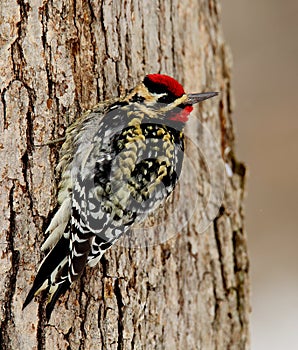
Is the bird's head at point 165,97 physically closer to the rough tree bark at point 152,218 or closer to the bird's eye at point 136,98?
the bird's eye at point 136,98

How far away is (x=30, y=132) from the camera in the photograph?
2.74m

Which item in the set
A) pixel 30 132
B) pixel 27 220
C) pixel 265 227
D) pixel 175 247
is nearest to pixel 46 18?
pixel 30 132

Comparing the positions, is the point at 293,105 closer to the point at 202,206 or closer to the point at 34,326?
the point at 202,206

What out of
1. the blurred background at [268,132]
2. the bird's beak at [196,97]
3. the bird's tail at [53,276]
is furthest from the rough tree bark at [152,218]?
the blurred background at [268,132]

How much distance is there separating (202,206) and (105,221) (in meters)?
0.90

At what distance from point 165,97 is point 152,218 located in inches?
24.0

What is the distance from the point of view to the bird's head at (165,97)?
286 centimetres

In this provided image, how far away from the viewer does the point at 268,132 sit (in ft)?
22.4

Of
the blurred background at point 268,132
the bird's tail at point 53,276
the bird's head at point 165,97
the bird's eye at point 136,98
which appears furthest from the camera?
the blurred background at point 268,132

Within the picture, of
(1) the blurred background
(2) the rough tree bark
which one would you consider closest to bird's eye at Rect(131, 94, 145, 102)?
(2) the rough tree bark

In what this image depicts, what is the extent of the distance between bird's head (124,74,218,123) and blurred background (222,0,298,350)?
3463 millimetres

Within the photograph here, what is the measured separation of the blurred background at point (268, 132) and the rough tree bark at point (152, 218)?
2628 millimetres

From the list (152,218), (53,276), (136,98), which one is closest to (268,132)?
(152,218)

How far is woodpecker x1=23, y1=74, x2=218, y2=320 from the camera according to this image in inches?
107
